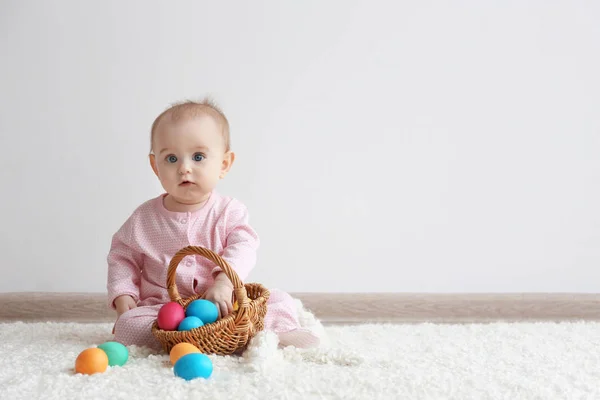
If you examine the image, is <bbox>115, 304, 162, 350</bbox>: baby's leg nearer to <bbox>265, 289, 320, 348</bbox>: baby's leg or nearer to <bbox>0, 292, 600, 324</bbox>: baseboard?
<bbox>265, 289, 320, 348</bbox>: baby's leg

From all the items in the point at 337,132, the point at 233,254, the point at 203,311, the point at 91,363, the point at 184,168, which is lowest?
the point at 91,363

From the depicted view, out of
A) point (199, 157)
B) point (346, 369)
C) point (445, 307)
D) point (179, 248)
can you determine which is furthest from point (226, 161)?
point (445, 307)

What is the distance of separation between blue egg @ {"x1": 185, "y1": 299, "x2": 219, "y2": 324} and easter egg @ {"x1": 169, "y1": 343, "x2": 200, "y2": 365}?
0.11 meters

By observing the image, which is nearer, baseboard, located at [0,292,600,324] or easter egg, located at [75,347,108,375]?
easter egg, located at [75,347,108,375]

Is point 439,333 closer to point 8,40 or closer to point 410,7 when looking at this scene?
point 410,7

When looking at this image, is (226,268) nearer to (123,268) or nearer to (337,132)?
(123,268)

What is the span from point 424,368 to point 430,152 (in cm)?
89

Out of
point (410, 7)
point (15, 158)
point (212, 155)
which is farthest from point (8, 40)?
point (410, 7)

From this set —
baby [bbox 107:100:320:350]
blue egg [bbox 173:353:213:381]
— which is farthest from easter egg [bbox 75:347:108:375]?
baby [bbox 107:100:320:350]

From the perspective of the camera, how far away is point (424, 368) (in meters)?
1.29

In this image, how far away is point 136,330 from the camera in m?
1.38

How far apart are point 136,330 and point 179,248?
0.22 meters

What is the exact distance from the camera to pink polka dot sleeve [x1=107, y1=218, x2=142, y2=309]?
4.99ft

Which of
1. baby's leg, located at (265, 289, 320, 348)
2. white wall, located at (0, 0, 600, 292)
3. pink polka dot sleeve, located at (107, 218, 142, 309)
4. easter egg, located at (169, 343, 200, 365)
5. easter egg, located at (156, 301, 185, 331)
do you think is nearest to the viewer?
easter egg, located at (169, 343, 200, 365)
